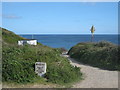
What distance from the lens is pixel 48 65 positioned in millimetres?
10992

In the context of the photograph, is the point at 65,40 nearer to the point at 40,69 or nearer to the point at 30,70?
the point at 40,69

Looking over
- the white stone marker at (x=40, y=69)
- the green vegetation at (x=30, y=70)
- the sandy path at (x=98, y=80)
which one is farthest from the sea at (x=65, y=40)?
the white stone marker at (x=40, y=69)

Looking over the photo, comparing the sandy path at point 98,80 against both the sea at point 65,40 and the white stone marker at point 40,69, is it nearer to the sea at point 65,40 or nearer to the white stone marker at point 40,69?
the white stone marker at point 40,69

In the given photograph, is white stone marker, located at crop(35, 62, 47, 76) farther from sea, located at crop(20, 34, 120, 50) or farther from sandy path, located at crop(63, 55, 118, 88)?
sea, located at crop(20, 34, 120, 50)

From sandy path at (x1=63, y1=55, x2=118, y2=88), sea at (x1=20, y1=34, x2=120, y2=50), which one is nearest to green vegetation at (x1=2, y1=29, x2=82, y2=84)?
sandy path at (x1=63, y1=55, x2=118, y2=88)

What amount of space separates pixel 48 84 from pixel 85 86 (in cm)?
156

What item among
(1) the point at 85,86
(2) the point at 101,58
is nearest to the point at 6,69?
(1) the point at 85,86

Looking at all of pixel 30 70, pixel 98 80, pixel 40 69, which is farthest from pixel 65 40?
pixel 30 70

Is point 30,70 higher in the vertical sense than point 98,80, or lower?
higher

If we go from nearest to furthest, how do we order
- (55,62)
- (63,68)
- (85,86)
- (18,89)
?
1. (18,89)
2. (85,86)
3. (63,68)
4. (55,62)

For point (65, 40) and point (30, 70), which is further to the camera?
point (65, 40)

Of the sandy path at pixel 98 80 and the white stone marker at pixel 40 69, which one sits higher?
the white stone marker at pixel 40 69

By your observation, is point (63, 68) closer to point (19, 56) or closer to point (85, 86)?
point (85, 86)

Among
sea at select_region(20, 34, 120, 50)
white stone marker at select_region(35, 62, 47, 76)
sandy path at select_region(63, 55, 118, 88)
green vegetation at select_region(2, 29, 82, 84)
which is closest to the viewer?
sandy path at select_region(63, 55, 118, 88)
